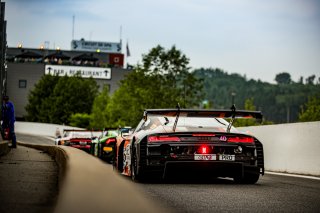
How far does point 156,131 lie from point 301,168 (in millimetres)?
5927

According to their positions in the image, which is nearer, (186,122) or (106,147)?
(186,122)

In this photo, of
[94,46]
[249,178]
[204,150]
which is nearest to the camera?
[204,150]

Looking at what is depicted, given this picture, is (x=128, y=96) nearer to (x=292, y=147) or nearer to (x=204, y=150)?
(x=292, y=147)

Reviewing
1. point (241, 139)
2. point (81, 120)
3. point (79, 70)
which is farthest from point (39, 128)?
point (241, 139)

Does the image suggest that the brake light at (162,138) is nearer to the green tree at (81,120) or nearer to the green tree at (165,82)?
the green tree at (165,82)

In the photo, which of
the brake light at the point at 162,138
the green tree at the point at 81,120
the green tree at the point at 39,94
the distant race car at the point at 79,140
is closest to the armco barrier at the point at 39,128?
the green tree at the point at 81,120

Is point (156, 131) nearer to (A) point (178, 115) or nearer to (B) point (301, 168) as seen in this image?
(A) point (178, 115)

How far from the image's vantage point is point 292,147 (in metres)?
16.0

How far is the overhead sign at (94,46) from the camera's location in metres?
147

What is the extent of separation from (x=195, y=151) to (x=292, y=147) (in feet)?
21.4

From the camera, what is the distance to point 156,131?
1024 centimetres

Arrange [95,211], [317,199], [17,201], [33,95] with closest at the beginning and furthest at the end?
1. [95,211]
2. [17,201]
3. [317,199]
4. [33,95]

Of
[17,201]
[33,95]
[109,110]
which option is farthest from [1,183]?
[33,95]

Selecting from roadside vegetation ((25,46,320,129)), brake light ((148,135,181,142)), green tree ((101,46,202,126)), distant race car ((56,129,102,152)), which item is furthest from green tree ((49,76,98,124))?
brake light ((148,135,181,142))
